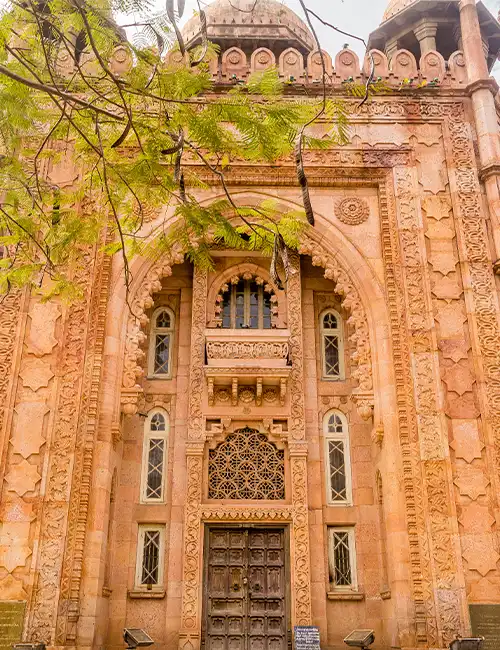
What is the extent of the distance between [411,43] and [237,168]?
6.59 meters

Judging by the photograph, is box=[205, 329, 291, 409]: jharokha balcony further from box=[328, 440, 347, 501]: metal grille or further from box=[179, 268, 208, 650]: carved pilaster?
box=[328, 440, 347, 501]: metal grille

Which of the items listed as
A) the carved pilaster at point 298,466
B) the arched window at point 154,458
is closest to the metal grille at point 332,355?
the carved pilaster at point 298,466

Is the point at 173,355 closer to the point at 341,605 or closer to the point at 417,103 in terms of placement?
the point at 341,605

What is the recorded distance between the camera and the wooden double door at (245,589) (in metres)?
9.91

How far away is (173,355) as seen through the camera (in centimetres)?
1171

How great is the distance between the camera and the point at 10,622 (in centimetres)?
870

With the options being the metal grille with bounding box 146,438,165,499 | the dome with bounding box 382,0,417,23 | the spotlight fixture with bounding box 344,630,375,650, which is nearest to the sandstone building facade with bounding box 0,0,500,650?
the metal grille with bounding box 146,438,165,499

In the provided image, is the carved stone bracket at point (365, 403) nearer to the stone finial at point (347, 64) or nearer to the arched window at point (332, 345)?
the arched window at point (332, 345)

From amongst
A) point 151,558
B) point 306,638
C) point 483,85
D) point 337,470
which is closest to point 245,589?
point 306,638

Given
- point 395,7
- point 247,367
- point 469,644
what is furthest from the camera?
point 395,7

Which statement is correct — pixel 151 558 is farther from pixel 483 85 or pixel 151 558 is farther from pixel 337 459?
pixel 483 85

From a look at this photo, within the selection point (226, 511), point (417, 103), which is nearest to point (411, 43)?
point (417, 103)

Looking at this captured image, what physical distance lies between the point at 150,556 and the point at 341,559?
2.96m

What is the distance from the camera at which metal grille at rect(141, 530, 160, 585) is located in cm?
1030
